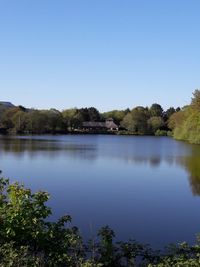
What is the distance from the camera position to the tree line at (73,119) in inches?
4437

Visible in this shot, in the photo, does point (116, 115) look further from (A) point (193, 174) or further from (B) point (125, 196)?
(B) point (125, 196)

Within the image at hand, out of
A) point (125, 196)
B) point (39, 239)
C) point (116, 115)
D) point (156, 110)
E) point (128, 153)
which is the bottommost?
point (125, 196)

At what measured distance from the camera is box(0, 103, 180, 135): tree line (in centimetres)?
11269

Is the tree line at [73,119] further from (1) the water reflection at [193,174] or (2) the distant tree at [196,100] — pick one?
(1) the water reflection at [193,174]

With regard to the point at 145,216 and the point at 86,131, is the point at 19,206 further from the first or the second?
the point at 86,131

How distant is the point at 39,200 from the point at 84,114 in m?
145

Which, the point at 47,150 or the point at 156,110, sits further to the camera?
the point at 156,110

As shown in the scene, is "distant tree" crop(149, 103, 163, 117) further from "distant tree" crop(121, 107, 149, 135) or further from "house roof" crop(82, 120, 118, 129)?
"house roof" crop(82, 120, 118, 129)

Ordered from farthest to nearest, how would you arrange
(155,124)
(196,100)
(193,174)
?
(155,124) < (196,100) < (193,174)

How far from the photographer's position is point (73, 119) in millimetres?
134750

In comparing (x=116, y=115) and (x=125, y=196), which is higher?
(x=116, y=115)

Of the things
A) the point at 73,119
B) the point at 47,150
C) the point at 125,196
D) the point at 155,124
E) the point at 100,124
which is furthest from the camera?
the point at 100,124

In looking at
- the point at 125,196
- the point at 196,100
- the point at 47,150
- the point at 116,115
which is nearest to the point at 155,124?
the point at 116,115

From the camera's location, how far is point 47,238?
7.57 meters
